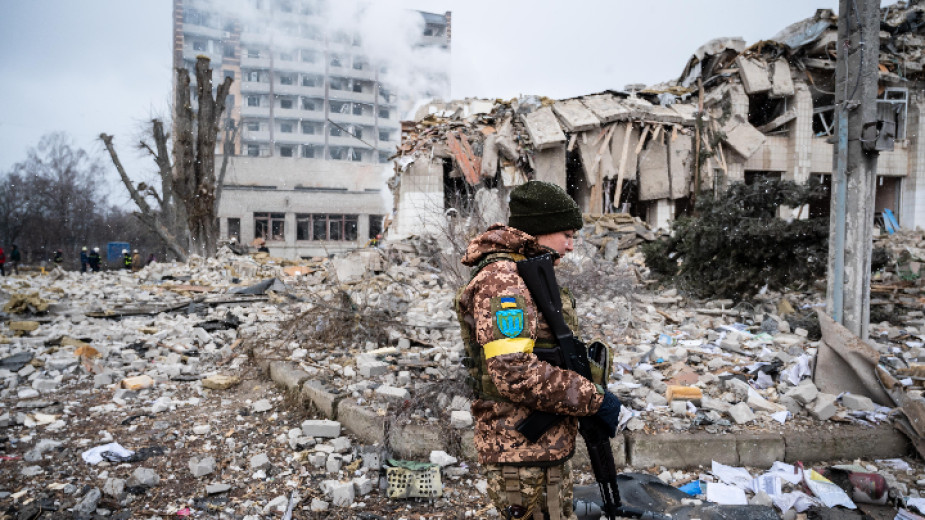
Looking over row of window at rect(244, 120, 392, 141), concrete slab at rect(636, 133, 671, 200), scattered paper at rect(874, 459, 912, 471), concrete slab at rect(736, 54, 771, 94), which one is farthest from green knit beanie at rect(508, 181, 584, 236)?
row of window at rect(244, 120, 392, 141)

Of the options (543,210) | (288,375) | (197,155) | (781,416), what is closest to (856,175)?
(781,416)

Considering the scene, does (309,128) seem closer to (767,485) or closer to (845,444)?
(845,444)

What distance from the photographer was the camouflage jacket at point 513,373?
1543mm

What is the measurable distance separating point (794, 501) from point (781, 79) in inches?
563

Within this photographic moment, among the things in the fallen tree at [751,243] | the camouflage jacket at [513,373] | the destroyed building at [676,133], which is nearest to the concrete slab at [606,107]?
the destroyed building at [676,133]

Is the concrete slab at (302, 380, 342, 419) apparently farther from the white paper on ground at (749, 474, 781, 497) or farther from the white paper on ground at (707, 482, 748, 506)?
the white paper on ground at (749, 474, 781, 497)

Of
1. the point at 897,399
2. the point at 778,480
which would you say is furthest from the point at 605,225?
the point at 778,480

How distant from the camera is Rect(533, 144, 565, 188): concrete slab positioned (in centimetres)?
1221

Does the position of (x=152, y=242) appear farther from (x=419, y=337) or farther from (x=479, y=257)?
(x=479, y=257)

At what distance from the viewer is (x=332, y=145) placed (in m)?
52.3

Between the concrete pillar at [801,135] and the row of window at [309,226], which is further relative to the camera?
the row of window at [309,226]

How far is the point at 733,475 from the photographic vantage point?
3.04 meters

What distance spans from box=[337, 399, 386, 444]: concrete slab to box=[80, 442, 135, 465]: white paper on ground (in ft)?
4.72

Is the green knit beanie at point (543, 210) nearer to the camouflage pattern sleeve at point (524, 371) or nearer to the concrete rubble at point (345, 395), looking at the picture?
the camouflage pattern sleeve at point (524, 371)
